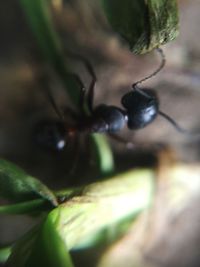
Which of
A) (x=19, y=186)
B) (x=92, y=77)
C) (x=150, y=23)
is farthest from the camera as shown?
(x=92, y=77)

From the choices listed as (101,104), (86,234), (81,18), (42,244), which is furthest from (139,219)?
(81,18)

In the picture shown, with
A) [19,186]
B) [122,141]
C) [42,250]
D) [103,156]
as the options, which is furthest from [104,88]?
[42,250]

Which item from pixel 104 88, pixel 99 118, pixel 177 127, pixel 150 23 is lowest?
pixel 177 127

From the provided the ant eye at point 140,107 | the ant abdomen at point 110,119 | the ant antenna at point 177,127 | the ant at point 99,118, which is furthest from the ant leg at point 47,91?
the ant antenna at point 177,127

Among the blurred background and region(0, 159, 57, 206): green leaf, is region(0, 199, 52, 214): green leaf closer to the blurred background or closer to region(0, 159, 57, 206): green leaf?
region(0, 159, 57, 206): green leaf

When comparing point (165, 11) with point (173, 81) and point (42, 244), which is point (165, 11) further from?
point (173, 81)

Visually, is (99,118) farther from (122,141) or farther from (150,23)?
(150,23)

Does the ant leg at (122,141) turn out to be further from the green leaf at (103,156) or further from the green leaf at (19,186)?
the green leaf at (19,186)
